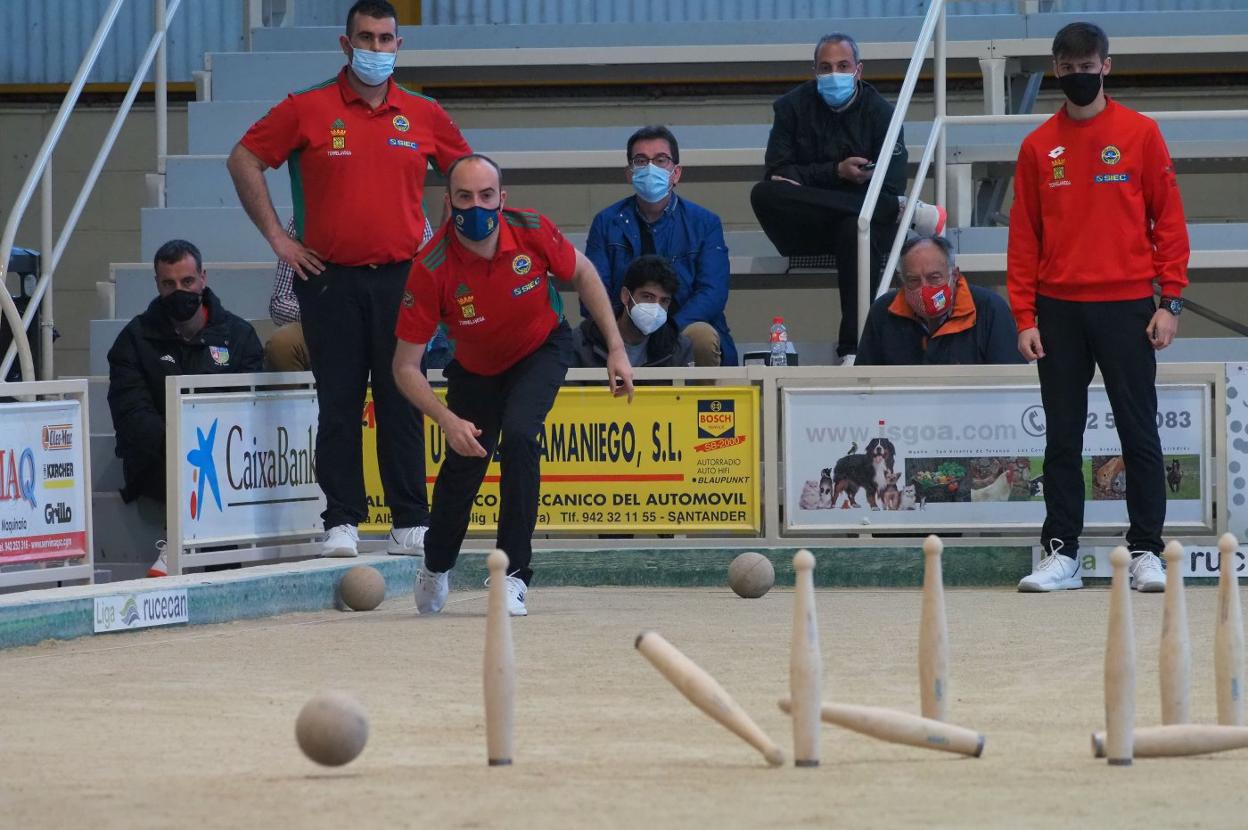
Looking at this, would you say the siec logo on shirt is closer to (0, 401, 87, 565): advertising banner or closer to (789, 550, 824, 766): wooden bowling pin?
(0, 401, 87, 565): advertising banner

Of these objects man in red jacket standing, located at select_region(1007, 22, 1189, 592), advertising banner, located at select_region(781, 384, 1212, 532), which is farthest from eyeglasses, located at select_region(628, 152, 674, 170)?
man in red jacket standing, located at select_region(1007, 22, 1189, 592)

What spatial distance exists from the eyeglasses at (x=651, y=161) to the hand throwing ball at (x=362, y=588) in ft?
9.79

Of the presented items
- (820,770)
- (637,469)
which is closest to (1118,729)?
(820,770)

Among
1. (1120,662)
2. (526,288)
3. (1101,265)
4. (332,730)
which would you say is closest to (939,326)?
(1101,265)

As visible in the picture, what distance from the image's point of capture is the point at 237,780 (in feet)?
13.9

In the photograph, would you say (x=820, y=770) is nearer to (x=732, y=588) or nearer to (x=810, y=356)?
(x=732, y=588)

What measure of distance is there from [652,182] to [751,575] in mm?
2567

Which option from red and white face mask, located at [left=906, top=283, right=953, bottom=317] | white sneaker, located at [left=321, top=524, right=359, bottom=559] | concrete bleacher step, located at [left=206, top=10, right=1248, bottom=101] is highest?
concrete bleacher step, located at [left=206, top=10, right=1248, bottom=101]

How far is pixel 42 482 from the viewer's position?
7598mm

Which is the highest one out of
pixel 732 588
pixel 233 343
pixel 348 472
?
pixel 233 343

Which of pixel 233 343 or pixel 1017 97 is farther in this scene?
pixel 1017 97

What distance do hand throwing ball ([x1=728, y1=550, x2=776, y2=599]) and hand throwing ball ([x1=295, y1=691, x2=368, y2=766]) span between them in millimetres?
4211

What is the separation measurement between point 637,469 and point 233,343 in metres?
1.96

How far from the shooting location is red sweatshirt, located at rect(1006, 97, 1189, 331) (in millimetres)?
7969
